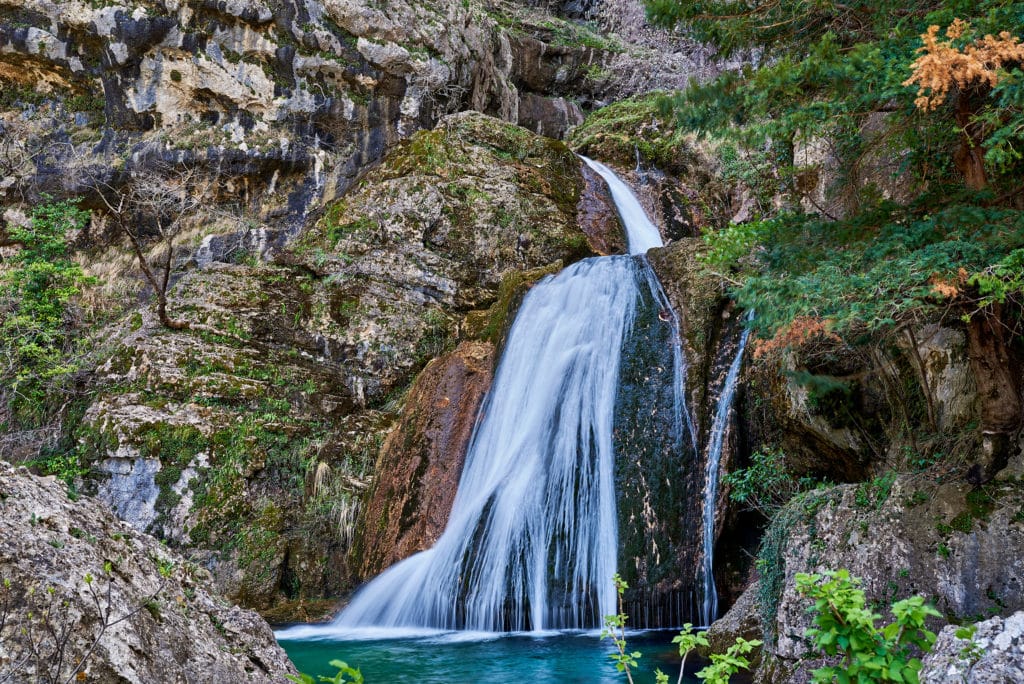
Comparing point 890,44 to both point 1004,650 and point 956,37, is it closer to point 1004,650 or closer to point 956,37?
point 956,37

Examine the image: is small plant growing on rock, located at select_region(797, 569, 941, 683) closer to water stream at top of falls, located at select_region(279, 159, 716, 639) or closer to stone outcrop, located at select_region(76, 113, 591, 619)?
water stream at top of falls, located at select_region(279, 159, 716, 639)

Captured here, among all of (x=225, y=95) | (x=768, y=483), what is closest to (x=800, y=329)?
(x=768, y=483)

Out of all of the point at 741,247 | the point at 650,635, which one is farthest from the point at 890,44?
the point at 650,635

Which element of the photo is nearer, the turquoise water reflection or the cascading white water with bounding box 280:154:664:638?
the turquoise water reflection

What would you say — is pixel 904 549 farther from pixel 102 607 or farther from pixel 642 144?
pixel 642 144

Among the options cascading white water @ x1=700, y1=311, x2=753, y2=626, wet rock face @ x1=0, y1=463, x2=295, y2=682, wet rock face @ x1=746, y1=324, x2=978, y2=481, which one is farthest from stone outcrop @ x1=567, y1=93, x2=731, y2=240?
wet rock face @ x1=0, y1=463, x2=295, y2=682

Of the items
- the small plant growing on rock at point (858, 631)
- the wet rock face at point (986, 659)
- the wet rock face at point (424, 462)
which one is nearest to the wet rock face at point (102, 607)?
the small plant growing on rock at point (858, 631)

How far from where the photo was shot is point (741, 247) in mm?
5668

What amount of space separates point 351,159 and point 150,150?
5033mm

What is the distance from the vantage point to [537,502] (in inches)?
345

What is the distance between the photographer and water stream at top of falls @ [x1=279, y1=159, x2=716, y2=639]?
809 centimetres

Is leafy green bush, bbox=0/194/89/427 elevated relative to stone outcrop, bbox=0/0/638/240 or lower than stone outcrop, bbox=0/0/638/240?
lower

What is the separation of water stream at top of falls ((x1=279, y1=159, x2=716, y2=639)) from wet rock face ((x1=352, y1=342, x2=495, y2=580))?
0.22m

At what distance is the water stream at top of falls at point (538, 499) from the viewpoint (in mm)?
8086
